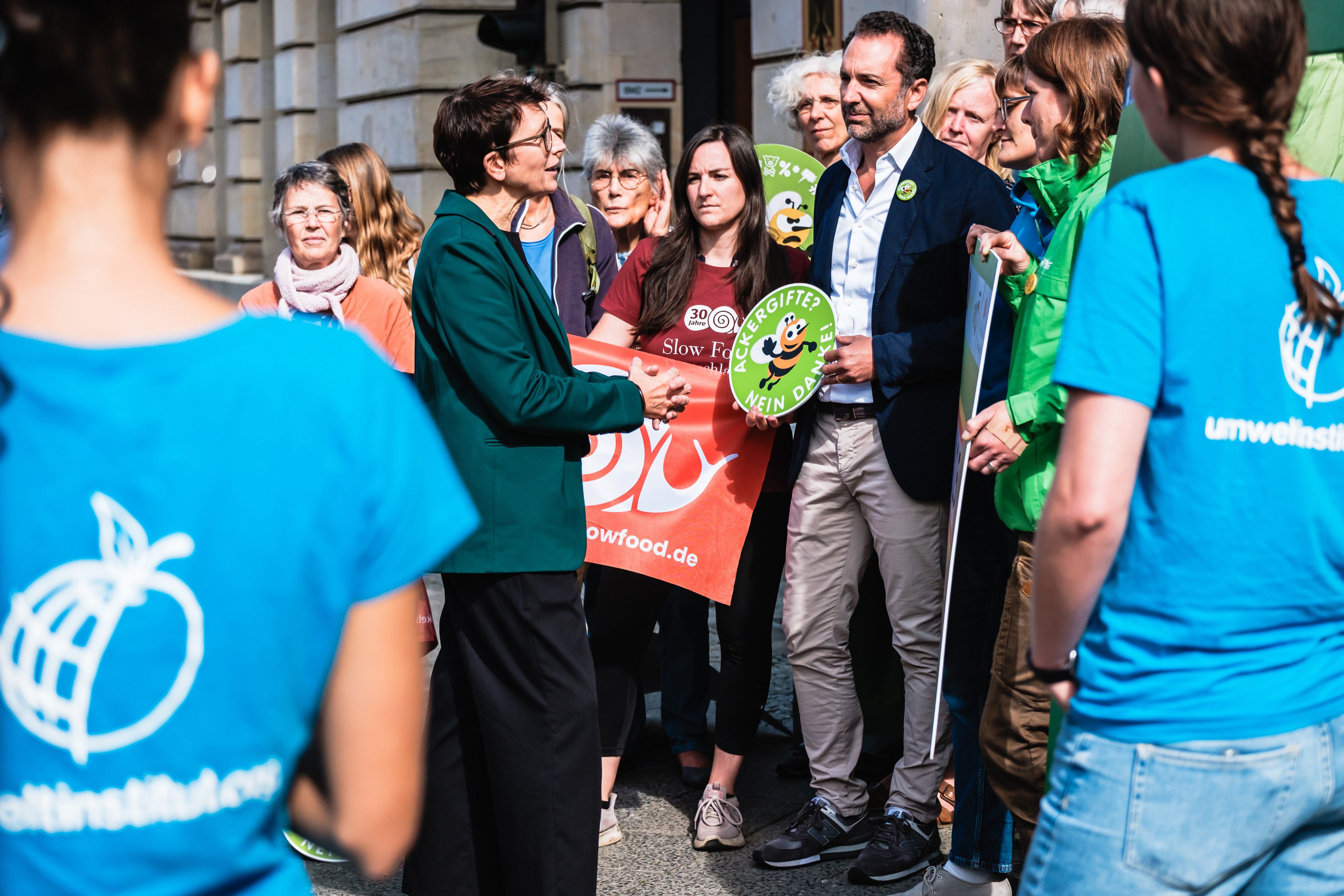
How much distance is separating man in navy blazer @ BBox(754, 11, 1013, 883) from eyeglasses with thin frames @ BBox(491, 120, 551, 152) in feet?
3.16

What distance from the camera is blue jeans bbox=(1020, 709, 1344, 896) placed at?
1635 mm

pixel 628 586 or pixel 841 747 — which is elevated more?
pixel 628 586

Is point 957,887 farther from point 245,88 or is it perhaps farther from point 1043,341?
point 245,88

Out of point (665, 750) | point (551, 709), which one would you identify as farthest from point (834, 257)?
point (665, 750)

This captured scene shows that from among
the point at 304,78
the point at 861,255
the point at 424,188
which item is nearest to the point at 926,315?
the point at 861,255

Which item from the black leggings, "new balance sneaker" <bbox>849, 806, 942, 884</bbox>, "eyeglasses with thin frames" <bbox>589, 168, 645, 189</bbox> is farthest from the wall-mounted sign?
"new balance sneaker" <bbox>849, 806, 942, 884</bbox>

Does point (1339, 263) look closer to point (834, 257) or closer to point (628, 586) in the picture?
point (834, 257)

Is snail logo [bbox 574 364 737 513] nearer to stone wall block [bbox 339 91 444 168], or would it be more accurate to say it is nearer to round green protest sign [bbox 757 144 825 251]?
round green protest sign [bbox 757 144 825 251]

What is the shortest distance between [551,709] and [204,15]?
1861cm

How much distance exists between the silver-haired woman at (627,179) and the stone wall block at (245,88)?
13682 millimetres

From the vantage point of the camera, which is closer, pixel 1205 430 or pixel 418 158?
pixel 1205 430

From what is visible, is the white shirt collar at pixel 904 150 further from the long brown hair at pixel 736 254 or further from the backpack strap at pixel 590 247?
the backpack strap at pixel 590 247

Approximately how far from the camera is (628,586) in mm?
4254

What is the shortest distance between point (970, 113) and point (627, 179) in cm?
146
